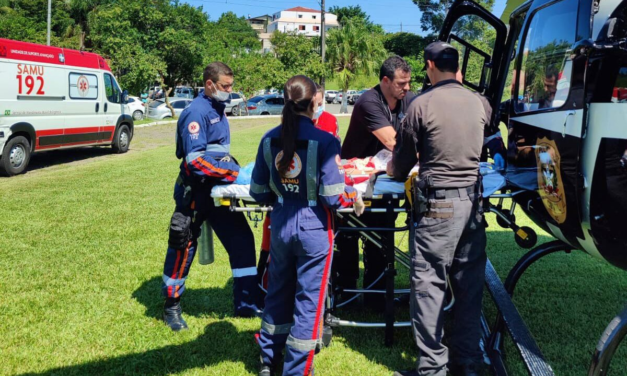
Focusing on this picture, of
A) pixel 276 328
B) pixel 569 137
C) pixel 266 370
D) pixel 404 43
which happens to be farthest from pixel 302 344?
pixel 404 43

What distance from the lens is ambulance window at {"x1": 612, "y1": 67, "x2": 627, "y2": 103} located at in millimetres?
2688

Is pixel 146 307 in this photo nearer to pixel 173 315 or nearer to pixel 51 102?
pixel 173 315

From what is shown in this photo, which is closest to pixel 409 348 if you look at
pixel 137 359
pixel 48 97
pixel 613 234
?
pixel 613 234

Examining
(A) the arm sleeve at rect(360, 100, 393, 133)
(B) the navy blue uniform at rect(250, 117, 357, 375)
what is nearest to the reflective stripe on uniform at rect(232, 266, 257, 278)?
(B) the navy blue uniform at rect(250, 117, 357, 375)

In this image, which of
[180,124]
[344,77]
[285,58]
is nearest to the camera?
[180,124]

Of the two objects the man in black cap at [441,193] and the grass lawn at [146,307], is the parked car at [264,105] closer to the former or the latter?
the grass lawn at [146,307]

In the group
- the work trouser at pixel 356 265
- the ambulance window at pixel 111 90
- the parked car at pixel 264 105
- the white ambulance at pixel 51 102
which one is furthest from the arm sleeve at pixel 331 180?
the parked car at pixel 264 105

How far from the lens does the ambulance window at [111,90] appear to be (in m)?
14.5

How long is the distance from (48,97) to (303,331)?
439 inches

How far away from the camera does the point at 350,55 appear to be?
41312 mm

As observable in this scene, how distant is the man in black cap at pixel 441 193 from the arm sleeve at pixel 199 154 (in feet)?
4.21

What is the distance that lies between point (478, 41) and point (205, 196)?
2.95 metres

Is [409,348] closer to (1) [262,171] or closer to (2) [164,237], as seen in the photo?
(1) [262,171]

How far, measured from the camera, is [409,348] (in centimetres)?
401
